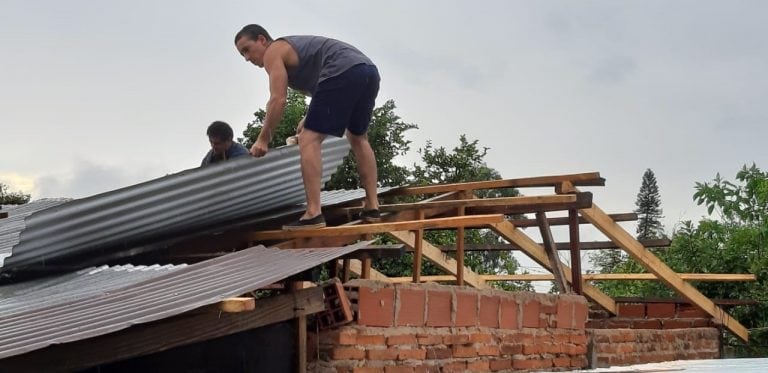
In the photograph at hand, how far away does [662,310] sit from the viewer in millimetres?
8555

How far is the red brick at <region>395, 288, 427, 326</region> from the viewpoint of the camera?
192 inches

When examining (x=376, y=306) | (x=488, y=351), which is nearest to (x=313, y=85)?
(x=376, y=306)

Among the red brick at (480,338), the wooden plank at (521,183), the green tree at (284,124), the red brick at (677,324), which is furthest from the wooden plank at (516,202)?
the green tree at (284,124)

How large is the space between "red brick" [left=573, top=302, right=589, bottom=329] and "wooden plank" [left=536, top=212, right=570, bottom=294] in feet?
0.40

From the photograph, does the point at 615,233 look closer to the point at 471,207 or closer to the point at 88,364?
the point at 471,207

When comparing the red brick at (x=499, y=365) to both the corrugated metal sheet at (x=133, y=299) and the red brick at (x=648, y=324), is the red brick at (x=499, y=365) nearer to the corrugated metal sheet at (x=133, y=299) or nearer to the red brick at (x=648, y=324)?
the corrugated metal sheet at (x=133, y=299)

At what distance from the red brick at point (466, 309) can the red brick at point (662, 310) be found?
3.71 m

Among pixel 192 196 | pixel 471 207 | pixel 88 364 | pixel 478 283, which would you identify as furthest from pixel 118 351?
pixel 478 283

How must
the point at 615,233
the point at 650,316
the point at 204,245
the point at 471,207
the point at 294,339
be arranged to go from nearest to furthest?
1. the point at 294,339
2. the point at 204,245
3. the point at 471,207
4. the point at 615,233
5. the point at 650,316

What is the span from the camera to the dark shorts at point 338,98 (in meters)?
4.92

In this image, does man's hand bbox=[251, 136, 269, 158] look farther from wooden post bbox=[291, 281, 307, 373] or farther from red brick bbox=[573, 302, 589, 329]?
red brick bbox=[573, 302, 589, 329]

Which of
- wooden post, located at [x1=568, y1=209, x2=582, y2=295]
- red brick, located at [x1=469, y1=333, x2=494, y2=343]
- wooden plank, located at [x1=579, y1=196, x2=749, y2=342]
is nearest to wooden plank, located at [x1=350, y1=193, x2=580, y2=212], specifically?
wooden post, located at [x1=568, y1=209, x2=582, y2=295]

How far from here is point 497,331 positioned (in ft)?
18.3

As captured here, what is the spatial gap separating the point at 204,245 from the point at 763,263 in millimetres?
6786
